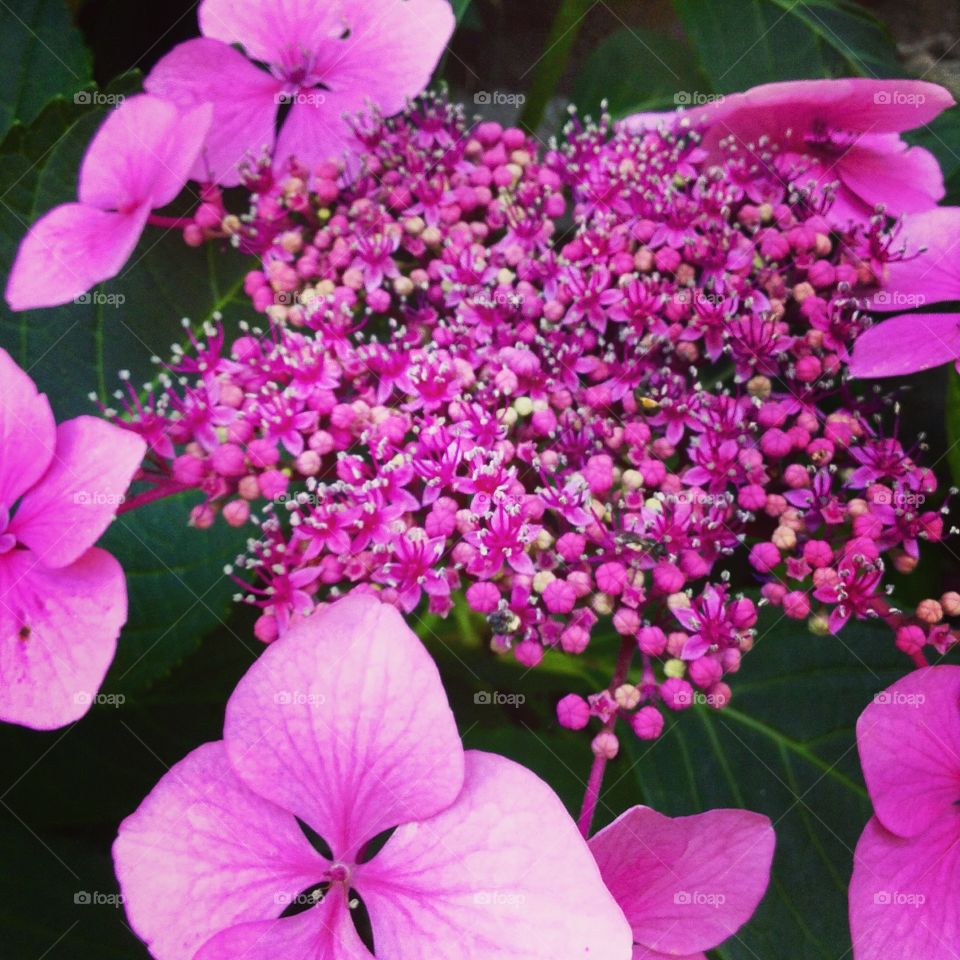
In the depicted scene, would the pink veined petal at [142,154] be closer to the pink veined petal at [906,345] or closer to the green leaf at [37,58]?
the green leaf at [37,58]

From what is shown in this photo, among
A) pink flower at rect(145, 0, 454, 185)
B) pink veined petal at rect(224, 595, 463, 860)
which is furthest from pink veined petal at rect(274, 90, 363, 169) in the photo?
pink veined petal at rect(224, 595, 463, 860)

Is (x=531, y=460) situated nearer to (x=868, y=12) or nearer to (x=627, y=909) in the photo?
(x=627, y=909)

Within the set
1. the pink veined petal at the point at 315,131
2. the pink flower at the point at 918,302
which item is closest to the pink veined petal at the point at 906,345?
the pink flower at the point at 918,302

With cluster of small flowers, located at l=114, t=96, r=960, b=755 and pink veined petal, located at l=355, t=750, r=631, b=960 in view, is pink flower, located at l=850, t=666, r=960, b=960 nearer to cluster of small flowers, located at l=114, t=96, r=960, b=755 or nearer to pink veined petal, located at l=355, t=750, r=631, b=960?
cluster of small flowers, located at l=114, t=96, r=960, b=755

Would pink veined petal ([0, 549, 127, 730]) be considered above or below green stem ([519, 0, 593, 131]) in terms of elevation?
below

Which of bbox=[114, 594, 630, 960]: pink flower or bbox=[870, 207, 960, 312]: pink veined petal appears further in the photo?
bbox=[870, 207, 960, 312]: pink veined petal

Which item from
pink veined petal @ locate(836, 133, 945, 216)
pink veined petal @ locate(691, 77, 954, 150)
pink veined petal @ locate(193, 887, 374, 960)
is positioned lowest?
pink veined petal @ locate(193, 887, 374, 960)

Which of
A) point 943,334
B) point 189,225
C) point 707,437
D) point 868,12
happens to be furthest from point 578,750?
point 868,12

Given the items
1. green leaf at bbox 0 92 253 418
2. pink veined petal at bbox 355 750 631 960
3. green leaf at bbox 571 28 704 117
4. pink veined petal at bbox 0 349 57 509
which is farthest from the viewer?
green leaf at bbox 571 28 704 117
